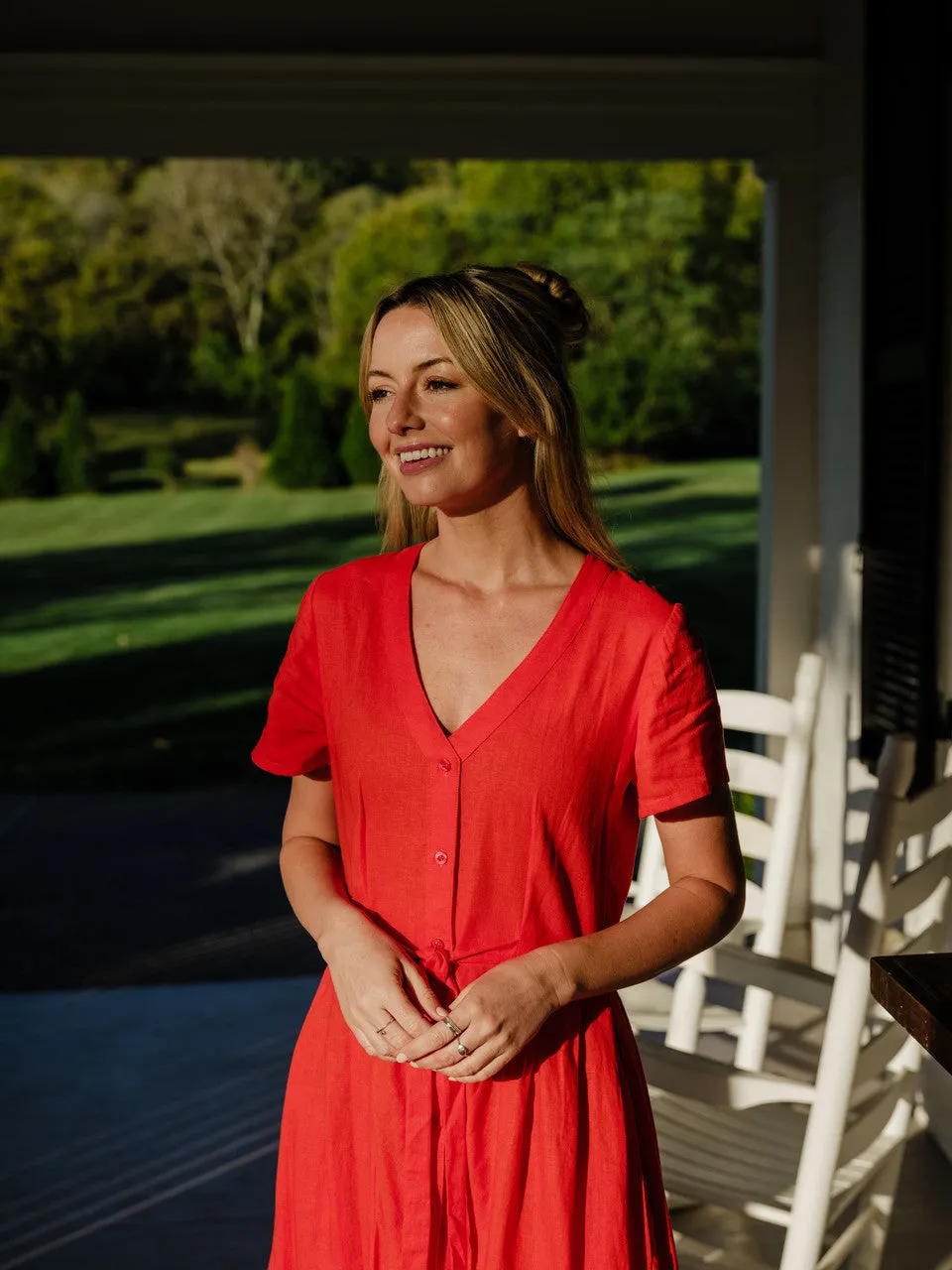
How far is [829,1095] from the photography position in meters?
1.87

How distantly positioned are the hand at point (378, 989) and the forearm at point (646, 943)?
10 centimetres

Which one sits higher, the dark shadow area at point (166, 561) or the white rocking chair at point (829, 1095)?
the white rocking chair at point (829, 1095)

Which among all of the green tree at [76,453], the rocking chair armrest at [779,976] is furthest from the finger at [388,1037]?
the green tree at [76,453]

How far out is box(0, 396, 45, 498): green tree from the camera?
34.0ft

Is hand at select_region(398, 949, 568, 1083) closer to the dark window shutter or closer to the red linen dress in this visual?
the red linen dress

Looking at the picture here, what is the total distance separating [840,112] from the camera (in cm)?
388

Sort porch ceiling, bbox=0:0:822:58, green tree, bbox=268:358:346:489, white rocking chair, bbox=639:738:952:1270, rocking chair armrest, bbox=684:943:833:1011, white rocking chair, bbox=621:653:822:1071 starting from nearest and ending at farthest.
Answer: white rocking chair, bbox=639:738:952:1270, rocking chair armrest, bbox=684:943:833:1011, white rocking chair, bbox=621:653:822:1071, porch ceiling, bbox=0:0:822:58, green tree, bbox=268:358:346:489

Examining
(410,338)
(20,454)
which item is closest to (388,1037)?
(410,338)

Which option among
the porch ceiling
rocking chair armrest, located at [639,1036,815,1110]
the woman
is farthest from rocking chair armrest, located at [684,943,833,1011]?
the porch ceiling

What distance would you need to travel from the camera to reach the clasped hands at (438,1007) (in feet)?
3.70

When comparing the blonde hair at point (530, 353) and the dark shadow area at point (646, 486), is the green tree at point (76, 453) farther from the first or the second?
the blonde hair at point (530, 353)

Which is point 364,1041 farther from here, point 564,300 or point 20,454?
point 20,454

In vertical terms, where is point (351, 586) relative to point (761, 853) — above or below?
above

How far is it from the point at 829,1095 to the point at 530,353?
3.65 ft
